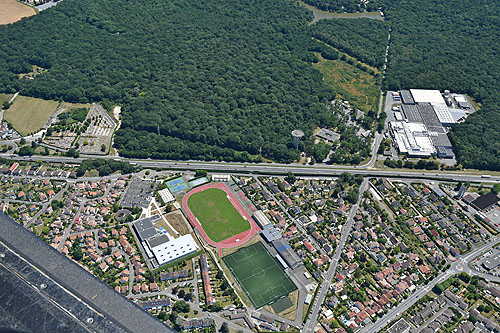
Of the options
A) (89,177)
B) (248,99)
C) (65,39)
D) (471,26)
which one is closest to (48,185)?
(89,177)

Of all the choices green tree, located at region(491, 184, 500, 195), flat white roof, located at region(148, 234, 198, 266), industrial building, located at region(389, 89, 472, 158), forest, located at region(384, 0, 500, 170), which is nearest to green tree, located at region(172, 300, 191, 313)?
flat white roof, located at region(148, 234, 198, 266)

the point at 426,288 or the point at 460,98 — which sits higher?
the point at 460,98

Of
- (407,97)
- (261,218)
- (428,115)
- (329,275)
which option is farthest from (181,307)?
(407,97)

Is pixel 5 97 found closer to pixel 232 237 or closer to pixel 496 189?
pixel 232 237

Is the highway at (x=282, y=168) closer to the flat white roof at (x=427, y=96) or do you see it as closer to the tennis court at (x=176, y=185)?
the tennis court at (x=176, y=185)

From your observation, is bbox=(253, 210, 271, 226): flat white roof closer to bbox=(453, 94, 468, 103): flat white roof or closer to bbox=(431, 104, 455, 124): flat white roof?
bbox=(431, 104, 455, 124): flat white roof

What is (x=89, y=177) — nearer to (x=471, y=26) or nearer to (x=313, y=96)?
(x=313, y=96)

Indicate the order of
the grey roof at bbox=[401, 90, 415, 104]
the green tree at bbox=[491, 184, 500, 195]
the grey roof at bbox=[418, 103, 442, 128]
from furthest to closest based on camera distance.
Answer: the grey roof at bbox=[401, 90, 415, 104] → the grey roof at bbox=[418, 103, 442, 128] → the green tree at bbox=[491, 184, 500, 195]
